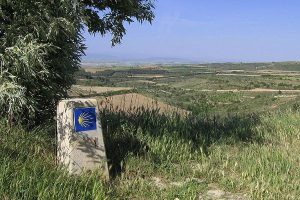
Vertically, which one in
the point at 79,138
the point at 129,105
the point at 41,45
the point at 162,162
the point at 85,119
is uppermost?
the point at 41,45

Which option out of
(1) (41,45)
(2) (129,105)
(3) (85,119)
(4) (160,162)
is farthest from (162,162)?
(2) (129,105)

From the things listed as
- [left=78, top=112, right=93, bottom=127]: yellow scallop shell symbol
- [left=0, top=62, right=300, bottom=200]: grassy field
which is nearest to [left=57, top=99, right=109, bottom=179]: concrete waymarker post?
[left=78, top=112, right=93, bottom=127]: yellow scallop shell symbol

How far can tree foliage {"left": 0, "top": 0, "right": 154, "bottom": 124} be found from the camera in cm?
628

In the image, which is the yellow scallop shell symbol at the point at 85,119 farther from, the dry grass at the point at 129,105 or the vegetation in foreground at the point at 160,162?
the dry grass at the point at 129,105

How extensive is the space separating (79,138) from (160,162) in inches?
60.0

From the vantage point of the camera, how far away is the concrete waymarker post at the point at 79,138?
19.6 feet

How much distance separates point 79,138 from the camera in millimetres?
6059

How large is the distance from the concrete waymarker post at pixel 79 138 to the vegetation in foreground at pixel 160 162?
0.23 m

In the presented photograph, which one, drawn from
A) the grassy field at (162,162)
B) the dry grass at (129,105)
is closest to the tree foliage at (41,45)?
the grassy field at (162,162)

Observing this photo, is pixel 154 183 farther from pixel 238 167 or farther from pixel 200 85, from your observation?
pixel 200 85

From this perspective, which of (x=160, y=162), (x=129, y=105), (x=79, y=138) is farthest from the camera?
(x=129, y=105)

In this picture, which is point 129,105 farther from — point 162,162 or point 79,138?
point 79,138

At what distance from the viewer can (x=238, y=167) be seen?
23.4ft

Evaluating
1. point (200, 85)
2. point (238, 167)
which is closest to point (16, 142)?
point (238, 167)
